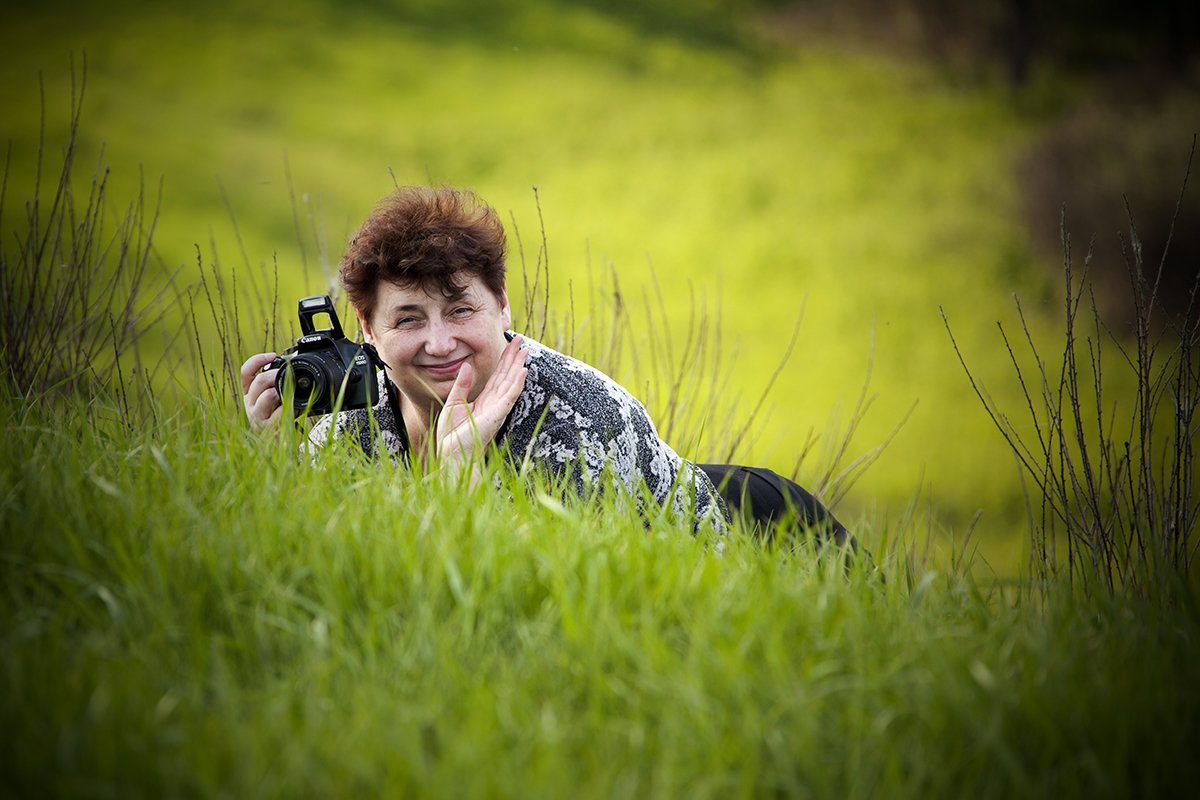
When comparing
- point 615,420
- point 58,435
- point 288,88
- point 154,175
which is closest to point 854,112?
point 288,88

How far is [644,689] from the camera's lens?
3.77ft

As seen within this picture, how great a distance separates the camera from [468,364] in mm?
1998

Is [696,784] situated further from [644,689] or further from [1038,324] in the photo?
[1038,324]

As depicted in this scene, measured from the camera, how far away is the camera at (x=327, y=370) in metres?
1.87

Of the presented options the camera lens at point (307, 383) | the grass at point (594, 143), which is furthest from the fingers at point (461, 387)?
the grass at point (594, 143)

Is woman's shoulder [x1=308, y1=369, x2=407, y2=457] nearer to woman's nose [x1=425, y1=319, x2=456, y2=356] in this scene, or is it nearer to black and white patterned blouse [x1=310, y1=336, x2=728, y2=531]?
black and white patterned blouse [x1=310, y1=336, x2=728, y2=531]

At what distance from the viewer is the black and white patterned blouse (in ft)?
6.56

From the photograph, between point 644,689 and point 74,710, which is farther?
point 644,689

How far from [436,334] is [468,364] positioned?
0.11 meters

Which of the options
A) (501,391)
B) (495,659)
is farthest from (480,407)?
(495,659)

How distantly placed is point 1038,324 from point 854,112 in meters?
→ 3.32

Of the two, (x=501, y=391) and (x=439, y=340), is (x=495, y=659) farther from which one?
(x=439, y=340)

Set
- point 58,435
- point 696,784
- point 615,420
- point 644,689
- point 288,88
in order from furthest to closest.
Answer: point 288,88, point 615,420, point 58,435, point 644,689, point 696,784

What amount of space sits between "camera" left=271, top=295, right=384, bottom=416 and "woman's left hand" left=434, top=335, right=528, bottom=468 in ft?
0.58
